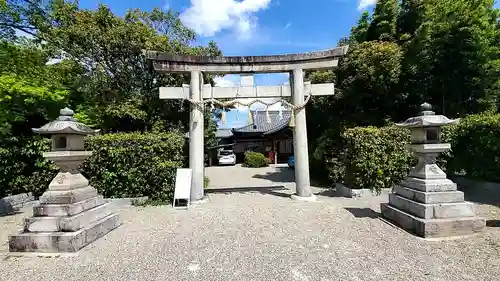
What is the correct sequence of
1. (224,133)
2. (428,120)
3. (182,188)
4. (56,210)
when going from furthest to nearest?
(224,133) → (182,188) → (428,120) → (56,210)

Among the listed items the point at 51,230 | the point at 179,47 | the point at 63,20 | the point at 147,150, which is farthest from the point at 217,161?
the point at 51,230

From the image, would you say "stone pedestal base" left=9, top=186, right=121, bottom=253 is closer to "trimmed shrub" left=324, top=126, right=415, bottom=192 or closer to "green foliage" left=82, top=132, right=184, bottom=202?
"green foliage" left=82, top=132, right=184, bottom=202

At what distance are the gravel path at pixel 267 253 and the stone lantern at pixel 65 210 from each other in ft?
0.80

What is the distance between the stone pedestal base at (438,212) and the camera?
4770mm

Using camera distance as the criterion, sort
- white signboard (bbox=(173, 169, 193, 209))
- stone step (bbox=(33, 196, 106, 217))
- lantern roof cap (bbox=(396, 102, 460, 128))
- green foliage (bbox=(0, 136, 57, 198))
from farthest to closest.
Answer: green foliage (bbox=(0, 136, 57, 198)) < white signboard (bbox=(173, 169, 193, 209)) < lantern roof cap (bbox=(396, 102, 460, 128)) < stone step (bbox=(33, 196, 106, 217))

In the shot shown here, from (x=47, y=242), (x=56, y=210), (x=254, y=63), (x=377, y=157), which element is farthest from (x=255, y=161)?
(x=47, y=242)

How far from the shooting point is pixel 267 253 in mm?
4406

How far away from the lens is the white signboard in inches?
308

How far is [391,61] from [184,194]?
8369 millimetres

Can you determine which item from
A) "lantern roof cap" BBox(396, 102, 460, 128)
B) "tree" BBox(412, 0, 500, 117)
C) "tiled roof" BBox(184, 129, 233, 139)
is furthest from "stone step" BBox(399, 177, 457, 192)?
"tiled roof" BBox(184, 129, 233, 139)

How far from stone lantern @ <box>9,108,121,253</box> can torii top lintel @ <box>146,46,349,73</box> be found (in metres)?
3.56

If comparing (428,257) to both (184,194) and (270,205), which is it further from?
(184,194)

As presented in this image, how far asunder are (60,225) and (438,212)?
6.50 metres

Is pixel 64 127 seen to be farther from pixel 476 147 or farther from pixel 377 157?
pixel 476 147
